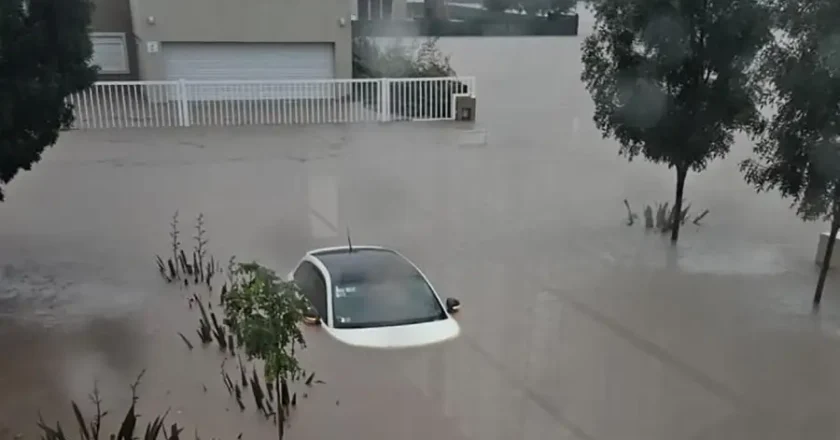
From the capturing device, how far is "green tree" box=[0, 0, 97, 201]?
16.5 ft

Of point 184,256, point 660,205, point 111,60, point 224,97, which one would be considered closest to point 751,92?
point 660,205

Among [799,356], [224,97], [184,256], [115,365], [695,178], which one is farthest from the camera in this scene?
[224,97]

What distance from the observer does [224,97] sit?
12.6 metres

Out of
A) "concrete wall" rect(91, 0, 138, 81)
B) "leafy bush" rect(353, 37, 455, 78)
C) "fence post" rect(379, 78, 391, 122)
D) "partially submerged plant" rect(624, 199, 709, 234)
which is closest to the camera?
"partially submerged plant" rect(624, 199, 709, 234)

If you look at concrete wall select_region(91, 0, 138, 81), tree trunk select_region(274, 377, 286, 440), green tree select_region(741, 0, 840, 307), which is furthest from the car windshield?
concrete wall select_region(91, 0, 138, 81)

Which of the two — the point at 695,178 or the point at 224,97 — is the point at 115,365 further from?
the point at 224,97

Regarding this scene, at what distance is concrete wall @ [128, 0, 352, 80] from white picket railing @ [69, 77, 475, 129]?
108cm

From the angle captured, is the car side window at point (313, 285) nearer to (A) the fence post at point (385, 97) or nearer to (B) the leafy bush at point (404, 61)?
(A) the fence post at point (385, 97)

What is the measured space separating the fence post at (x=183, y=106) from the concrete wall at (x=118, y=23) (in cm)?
252

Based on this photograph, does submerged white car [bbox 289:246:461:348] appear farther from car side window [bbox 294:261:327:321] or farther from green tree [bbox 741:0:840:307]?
green tree [bbox 741:0:840:307]

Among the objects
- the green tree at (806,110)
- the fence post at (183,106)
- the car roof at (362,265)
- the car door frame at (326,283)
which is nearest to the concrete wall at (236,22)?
the fence post at (183,106)

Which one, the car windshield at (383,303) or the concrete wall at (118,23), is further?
the concrete wall at (118,23)

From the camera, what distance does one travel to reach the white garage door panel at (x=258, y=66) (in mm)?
12766

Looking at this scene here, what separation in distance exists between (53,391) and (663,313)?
4.18 meters
